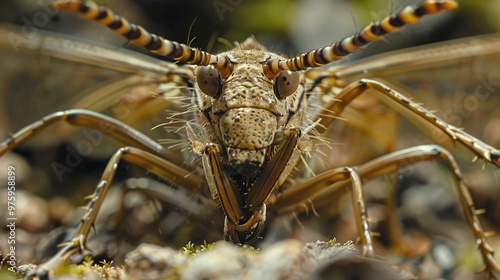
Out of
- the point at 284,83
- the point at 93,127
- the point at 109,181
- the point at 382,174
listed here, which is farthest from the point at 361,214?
the point at 93,127

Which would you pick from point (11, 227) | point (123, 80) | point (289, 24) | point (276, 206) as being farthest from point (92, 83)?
point (289, 24)

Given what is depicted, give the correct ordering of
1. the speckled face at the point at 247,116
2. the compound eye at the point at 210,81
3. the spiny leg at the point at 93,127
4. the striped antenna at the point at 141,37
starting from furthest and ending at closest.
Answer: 1. the spiny leg at the point at 93,127
2. the compound eye at the point at 210,81
3. the speckled face at the point at 247,116
4. the striped antenna at the point at 141,37

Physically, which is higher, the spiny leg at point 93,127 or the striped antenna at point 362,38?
the striped antenna at point 362,38

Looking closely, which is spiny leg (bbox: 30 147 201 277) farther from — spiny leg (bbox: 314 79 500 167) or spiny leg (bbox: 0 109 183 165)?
spiny leg (bbox: 314 79 500 167)

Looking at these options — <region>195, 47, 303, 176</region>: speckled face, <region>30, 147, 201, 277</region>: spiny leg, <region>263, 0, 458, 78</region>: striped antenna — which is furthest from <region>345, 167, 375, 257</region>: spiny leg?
<region>30, 147, 201, 277</region>: spiny leg

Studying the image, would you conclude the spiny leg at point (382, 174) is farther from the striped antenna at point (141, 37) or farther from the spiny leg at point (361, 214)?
the striped antenna at point (141, 37)

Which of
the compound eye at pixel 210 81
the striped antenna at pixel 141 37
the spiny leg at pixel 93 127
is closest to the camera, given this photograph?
the striped antenna at pixel 141 37

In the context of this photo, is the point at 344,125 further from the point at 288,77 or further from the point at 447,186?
the point at 288,77

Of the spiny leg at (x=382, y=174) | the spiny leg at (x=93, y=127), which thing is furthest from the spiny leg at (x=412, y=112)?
the spiny leg at (x=93, y=127)

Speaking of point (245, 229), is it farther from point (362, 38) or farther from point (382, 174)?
point (362, 38)

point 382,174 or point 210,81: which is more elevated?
point 210,81
